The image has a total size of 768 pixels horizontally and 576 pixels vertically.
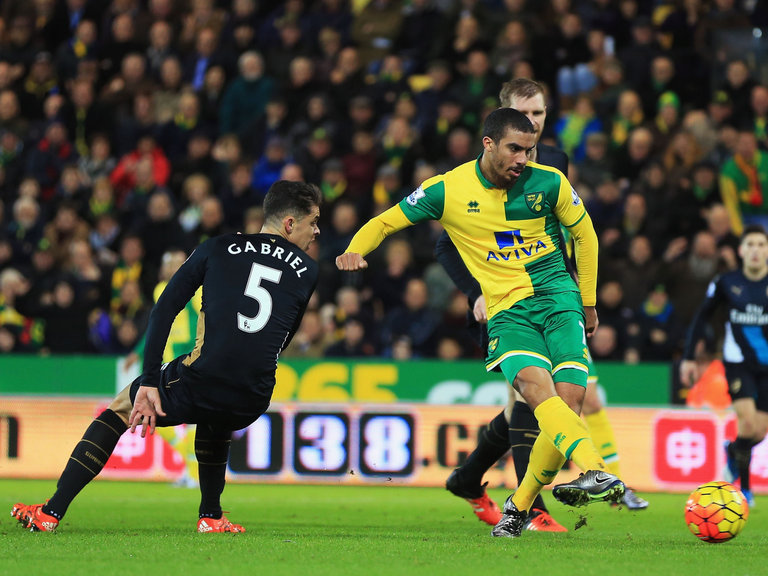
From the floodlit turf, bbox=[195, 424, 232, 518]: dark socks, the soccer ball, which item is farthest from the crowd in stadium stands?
the soccer ball

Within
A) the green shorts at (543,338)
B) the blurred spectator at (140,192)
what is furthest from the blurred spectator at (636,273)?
the green shorts at (543,338)

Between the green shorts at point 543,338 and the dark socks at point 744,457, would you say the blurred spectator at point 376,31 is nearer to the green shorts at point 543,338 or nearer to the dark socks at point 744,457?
the dark socks at point 744,457

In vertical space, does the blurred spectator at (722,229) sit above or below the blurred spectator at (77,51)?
below

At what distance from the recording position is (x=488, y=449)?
26.3ft

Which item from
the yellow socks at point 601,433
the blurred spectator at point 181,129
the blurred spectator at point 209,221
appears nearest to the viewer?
the yellow socks at point 601,433

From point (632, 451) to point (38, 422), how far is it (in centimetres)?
594

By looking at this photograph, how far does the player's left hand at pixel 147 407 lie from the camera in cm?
664

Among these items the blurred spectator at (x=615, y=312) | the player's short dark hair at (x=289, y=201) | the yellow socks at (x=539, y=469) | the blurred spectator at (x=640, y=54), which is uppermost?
the blurred spectator at (x=640, y=54)

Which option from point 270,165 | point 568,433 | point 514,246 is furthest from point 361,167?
point 568,433

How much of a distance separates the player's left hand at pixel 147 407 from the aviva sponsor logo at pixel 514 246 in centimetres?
198

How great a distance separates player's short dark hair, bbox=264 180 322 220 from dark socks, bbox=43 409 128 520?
56.5 inches

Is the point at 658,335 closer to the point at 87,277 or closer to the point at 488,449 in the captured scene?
the point at 488,449

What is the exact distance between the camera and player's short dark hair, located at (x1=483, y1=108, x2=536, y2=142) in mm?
6652

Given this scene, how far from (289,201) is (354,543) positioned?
6.12 ft
